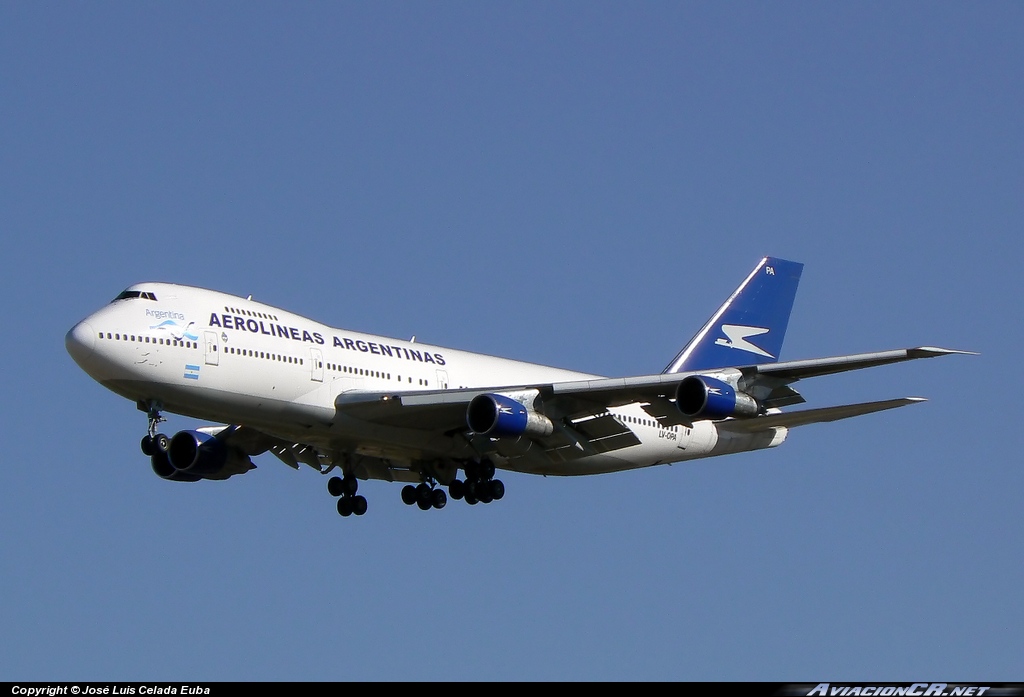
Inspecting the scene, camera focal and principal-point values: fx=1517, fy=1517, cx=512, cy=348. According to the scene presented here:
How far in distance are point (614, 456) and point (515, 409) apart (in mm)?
7615

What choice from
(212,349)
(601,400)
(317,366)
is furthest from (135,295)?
(601,400)

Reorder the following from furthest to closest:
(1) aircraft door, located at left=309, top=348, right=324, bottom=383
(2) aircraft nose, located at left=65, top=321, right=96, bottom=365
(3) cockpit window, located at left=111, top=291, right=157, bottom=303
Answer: (1) aircraft door, located at left=309, top=348, right=324, bottom=383 → (3) cockpit window, located at left=111, top=291, right=157, bottom=303 → (2) aircraft nose, located at left=65, top=321, right=96, bottom=365

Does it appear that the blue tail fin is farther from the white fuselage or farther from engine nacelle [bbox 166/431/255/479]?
engine nacelle [bbox 166/431/255/479]

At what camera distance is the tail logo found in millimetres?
55562

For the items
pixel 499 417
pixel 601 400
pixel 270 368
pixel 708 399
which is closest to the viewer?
pixel 270 368

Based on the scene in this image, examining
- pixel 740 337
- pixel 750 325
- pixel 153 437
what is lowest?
pixel 153 437

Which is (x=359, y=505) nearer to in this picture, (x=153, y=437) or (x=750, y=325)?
(x=153, y=437)

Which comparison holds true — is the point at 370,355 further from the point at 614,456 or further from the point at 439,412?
the point at 614,456

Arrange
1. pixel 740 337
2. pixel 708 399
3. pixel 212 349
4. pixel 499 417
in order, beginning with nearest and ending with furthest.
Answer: pixel 212 349
pixel 708 399
pixel 499 417
pixel 740 337

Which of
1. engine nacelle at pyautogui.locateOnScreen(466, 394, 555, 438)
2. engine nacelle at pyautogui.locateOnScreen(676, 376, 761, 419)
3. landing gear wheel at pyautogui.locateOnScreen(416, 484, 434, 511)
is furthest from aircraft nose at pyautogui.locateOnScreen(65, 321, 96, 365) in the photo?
engine nacelle at pyautogui.locateOnScreen(676, 376, 761, 419)

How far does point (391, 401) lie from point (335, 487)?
616 cm

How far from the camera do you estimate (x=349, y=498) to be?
156ft

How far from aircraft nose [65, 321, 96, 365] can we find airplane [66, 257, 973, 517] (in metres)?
0.04
